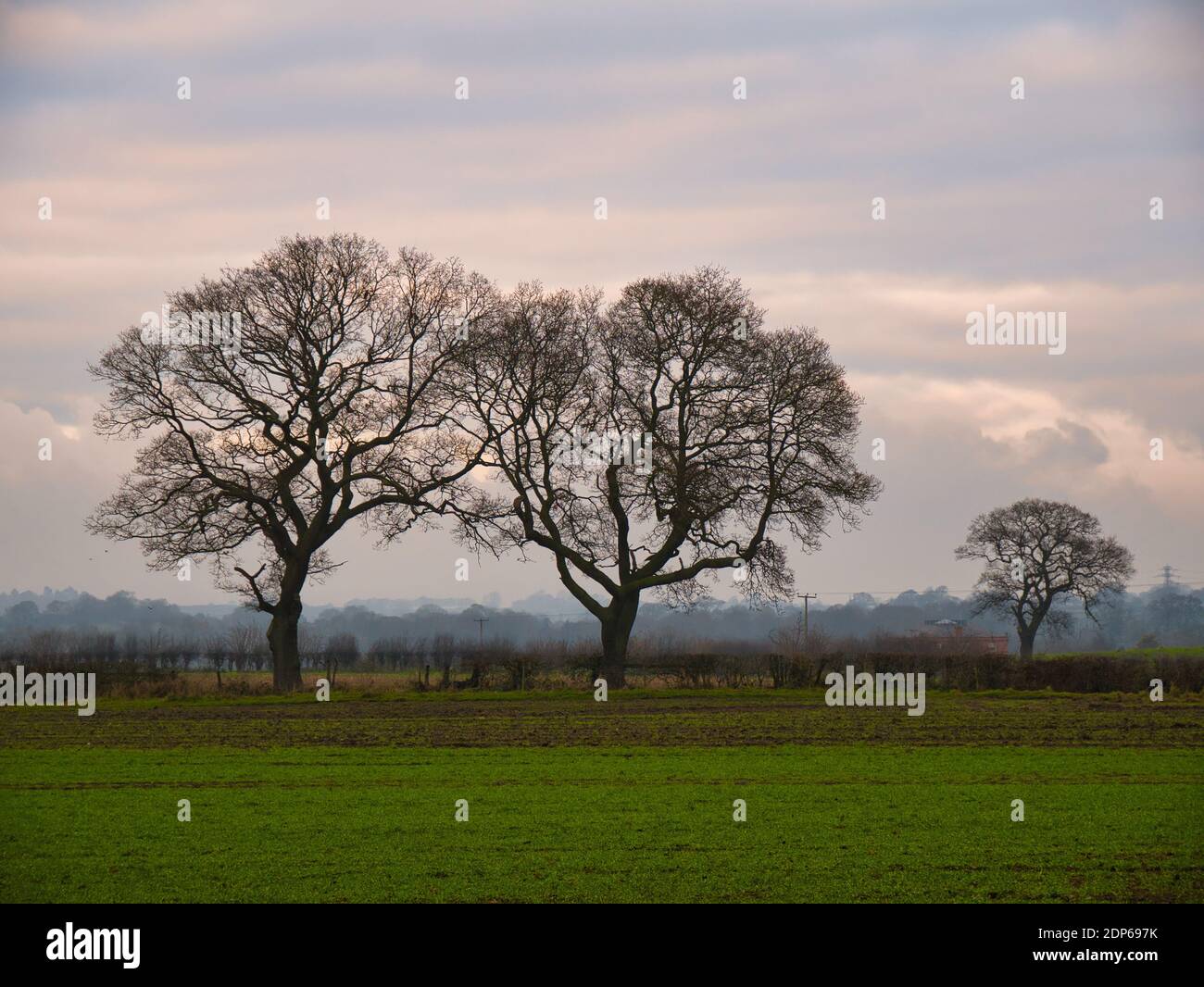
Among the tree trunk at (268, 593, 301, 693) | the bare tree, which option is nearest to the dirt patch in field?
the tree trunk at (268, 593, 301, 693)

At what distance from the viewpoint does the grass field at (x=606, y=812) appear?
13289 mm

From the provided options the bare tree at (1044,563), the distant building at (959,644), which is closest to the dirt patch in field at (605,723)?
the distant building at (959,644)

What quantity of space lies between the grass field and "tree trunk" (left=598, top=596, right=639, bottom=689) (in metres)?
17.2

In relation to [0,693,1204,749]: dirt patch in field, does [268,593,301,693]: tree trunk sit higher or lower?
higher

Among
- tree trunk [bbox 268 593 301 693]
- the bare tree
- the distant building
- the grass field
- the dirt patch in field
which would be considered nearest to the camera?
the grass field

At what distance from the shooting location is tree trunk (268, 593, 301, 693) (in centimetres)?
4734

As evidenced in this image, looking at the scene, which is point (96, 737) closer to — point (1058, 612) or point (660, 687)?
point (660, 687)

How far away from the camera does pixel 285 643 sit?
47.7 m

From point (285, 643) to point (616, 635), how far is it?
1318 cm

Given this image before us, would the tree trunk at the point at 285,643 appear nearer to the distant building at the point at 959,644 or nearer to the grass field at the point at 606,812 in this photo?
the grass field at the point at 606,812

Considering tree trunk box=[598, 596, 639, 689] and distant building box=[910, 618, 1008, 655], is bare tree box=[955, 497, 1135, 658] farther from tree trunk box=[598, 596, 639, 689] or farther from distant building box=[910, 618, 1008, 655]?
tree trunk box=[598, 596, 639, 689]

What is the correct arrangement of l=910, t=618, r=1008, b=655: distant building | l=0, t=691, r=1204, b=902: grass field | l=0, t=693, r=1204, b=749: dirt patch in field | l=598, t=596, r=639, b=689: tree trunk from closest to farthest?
1. l=0, t=691, r=1204, b=902: grass field
2. l=0, t=693, r=1204, b=749: dirt patch in field
3. l=598, t=596, r=639, b=689: tree trunk
4. l=910, t=618, r=1008, b=655: distant building

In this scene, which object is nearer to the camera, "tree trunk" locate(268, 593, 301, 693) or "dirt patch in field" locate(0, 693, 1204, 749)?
"dirt patch in field" locate(0, 693, 1204, 749)

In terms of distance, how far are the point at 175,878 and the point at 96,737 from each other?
18.7m
